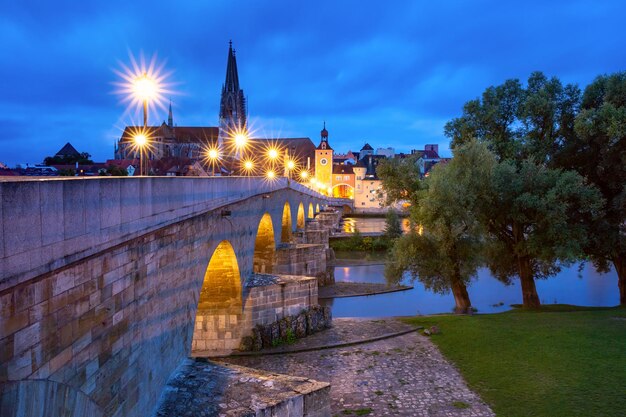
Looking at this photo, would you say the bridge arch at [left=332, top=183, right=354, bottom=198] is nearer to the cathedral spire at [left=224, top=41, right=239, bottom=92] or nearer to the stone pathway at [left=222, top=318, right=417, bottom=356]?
the cathedral spire at [left=224, top=41, right=239, bottom=92]

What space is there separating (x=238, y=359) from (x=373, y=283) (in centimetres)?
1679

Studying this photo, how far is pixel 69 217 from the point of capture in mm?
4551

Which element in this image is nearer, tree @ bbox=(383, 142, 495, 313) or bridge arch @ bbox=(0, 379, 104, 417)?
bridge arch @ bbox=(0, 379, 104, 417)

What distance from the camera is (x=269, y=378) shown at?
32.4 feet

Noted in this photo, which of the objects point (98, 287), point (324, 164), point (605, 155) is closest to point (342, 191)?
point (324, 164)

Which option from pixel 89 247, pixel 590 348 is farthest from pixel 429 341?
pixel 89 247

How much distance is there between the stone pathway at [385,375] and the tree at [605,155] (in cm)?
898

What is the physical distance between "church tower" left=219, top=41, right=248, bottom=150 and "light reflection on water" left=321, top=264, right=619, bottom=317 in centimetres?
6445

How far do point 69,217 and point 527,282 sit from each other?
20.2 metres

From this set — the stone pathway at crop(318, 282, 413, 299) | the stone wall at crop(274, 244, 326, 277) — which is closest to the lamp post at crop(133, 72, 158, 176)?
the stone wall at crop(274, 244, 326, 277)

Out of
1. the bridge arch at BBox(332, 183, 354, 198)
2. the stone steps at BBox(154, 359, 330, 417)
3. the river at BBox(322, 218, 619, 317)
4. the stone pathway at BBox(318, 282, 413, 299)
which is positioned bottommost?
the river at BBox(322, 218, 619, 317)

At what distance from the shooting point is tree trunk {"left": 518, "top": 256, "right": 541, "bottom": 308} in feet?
67.8

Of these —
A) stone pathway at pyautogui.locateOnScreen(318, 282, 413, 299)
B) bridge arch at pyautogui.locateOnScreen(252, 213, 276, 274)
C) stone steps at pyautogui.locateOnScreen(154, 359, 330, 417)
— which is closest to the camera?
stone steps at pyautogui.locateOnScreen(154, 359, 330, 417)

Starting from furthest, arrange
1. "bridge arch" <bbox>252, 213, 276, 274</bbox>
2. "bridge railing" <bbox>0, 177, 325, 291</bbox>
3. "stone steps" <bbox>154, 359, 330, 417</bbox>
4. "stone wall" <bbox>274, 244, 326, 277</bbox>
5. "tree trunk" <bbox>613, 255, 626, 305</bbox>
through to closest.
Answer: "stone wall" <bbox>274, 244, 326, 277</bbox>, "bridge arch" <bbox>252, 213, 276, 274</bbox>, "tree trunk" <bbox>613, 255, 626, 305</bbox>, "stone steps" <bbox>154, 359, 330, 417</bbox>, "bridge railing" <bbox>0, 177, 325, 291</bbox>
